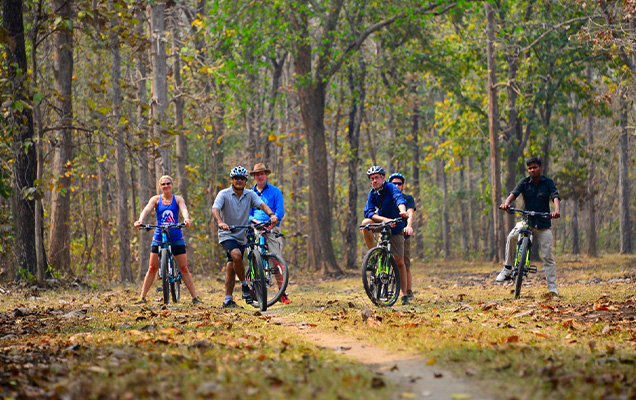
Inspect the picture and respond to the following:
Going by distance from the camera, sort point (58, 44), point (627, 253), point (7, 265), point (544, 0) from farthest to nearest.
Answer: point (627, 253), point (544, 0), point (58, 44), point (7, 265)

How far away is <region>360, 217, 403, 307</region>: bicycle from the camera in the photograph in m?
12.1

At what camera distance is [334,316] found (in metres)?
10.8

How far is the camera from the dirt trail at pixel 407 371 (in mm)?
5457

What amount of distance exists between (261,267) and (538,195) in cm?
484

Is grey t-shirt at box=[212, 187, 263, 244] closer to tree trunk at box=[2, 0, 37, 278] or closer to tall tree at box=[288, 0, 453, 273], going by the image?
tree trunk at box=[2, 0, 37, 278]

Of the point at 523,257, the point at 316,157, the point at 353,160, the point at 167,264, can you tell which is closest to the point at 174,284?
the point at 167,264

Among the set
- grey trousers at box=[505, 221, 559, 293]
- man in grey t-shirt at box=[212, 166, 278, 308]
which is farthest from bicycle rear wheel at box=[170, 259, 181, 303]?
grey trousers at box=[505, 221, 559, 293]

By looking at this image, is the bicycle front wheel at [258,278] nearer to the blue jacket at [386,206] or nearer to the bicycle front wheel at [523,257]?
the blue jacket at [386,206]

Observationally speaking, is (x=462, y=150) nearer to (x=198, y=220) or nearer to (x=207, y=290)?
(x=198, y=220)

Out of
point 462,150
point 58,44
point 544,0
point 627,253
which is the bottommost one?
point 627,253

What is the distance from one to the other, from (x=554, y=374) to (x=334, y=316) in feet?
17.1

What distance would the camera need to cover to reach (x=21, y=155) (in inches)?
658

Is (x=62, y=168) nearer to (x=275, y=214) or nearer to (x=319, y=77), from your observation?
(x=319, y=77)

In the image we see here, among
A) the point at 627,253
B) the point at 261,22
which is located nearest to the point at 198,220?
the point at 261,22
